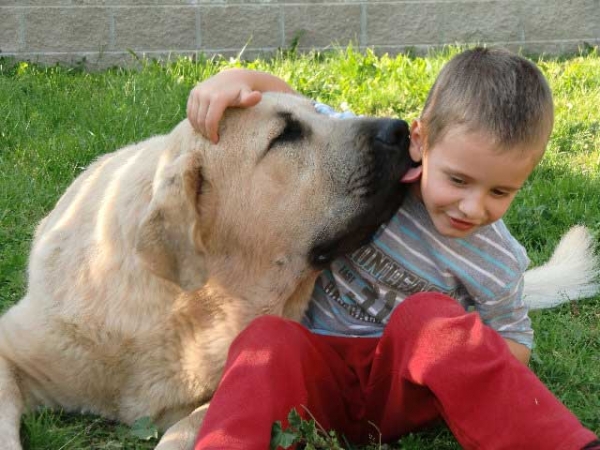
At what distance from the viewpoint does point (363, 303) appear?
3068 millimetres

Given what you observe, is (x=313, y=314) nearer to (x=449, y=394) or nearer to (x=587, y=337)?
(x=449, y=394)

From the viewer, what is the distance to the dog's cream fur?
9.35 feet

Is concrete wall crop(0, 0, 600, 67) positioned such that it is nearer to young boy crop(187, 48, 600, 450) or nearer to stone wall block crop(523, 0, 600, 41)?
stone wall block crop(523, 0, 600, 41)

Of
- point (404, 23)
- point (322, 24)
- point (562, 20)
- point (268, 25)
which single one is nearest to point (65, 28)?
point (268, 25)

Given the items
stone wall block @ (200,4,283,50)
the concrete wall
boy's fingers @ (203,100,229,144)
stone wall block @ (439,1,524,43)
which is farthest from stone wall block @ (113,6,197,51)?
boy's fingers @ (203,100,229,144)

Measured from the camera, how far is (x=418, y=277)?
3.00m

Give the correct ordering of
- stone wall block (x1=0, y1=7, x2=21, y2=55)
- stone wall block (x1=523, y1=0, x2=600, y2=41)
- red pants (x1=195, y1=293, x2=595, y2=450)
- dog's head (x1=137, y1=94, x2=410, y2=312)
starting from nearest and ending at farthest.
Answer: red pants (x1=195, y1=293, x2=595, y2=450) → dog's head (x1=137, y1=94, x2=410, y2=312) → stone wall block (x1=0, y1=7, x2=21, y2=55) → stone wall block (x1=523, y1=0, x2=600, y2=41)

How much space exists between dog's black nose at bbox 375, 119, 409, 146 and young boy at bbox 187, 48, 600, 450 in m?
0.05

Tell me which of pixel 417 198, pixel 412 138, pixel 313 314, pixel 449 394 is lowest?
pixel 313 314

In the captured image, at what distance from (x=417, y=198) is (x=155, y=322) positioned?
981mm

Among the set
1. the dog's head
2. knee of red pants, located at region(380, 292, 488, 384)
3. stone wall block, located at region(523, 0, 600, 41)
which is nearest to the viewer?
knee of red pants, located at region(380, 292, 488, 384)

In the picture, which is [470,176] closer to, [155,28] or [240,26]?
[240,26]

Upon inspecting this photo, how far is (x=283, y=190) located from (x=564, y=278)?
1627 mm

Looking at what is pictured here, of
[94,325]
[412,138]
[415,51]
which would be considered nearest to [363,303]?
[412,138]
